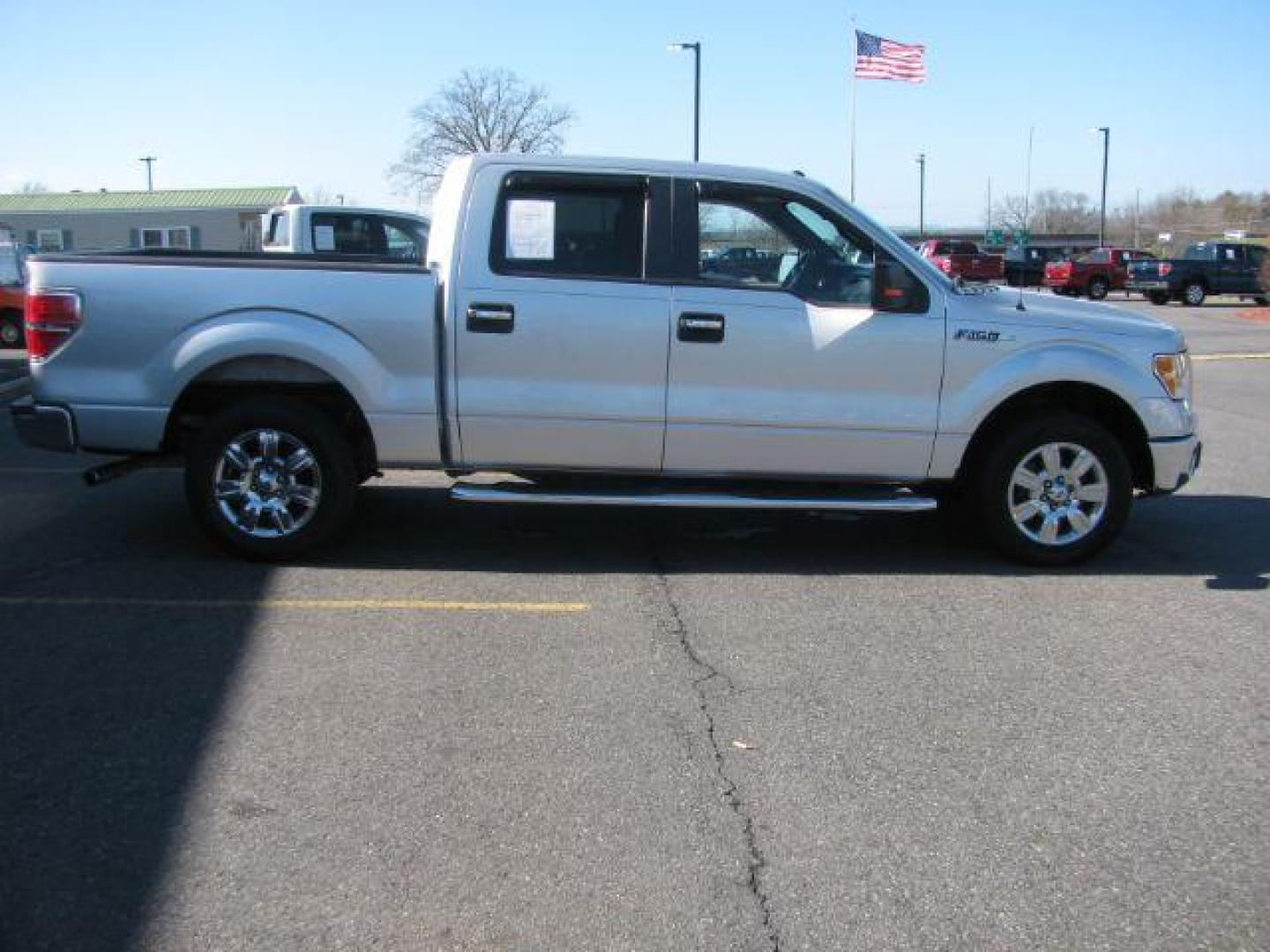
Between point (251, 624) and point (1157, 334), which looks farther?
point (1157, 334)

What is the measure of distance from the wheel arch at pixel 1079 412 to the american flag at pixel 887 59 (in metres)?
24.9

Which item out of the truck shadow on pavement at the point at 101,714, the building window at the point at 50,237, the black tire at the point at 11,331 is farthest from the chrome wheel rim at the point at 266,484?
the building window at the point at 50,237

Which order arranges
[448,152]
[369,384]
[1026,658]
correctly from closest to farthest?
1. [1026,658]
2. [369,384]
3. [448,152]

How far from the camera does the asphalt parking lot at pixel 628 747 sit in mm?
3174

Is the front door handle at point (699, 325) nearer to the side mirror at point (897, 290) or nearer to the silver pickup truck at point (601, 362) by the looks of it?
the silver pickup truck at point (601, 362)

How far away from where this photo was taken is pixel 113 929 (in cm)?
305

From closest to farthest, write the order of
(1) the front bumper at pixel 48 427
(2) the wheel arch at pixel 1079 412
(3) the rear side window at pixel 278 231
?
(1) the front bumper at pixel 48 427 < (2) the wheel arch at pixel 1079 412 < (3) the rear side window at pixel 278 231

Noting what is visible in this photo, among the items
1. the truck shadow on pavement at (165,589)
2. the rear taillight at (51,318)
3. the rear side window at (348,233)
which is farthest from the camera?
the rear side window at (348,233)

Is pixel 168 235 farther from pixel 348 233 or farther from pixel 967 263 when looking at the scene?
pixel 348 233

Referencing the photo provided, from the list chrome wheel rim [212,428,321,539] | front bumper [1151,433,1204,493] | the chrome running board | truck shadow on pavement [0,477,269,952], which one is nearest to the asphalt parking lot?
truck shadow on pavement [0,477,269,952]

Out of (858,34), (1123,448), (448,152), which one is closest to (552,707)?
(1123,448)

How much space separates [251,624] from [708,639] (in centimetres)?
208

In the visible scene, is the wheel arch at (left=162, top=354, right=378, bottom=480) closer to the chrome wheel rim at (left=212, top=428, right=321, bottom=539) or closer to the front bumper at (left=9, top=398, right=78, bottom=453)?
the chrome wheel rim at (left=212, top=428, right=321, bottom=539)

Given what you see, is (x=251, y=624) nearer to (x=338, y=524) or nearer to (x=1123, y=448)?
(x=338, y=524)
